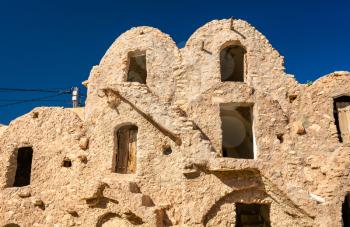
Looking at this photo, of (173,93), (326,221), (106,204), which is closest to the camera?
(326,221)

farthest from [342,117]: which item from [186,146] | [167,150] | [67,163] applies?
[67,163]

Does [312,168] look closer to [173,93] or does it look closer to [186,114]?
[186,114]

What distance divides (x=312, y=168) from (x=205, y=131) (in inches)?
174

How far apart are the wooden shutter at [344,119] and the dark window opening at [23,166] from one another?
14426 millimetres

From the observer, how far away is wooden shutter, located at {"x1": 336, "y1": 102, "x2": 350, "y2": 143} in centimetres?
1520

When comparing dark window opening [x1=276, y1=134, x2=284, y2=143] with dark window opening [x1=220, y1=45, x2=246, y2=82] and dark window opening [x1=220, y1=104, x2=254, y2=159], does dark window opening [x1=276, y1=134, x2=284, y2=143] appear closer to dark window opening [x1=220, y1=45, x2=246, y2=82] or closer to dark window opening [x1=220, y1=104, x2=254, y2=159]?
dark window opening [x1=220, y1=104, x2=254, y2=159]

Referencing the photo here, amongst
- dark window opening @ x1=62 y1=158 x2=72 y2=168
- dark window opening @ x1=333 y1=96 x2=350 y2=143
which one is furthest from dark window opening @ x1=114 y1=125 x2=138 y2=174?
dark window opening @ x1=333 y1=96 x2=350 y2=143

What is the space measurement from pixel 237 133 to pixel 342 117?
17.1 feet

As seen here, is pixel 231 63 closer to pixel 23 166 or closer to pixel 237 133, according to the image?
pixel 237 133

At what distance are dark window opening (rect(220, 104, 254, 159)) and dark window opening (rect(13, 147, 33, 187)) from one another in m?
9.83

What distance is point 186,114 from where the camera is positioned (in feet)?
50.7

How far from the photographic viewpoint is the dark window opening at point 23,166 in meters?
18.2

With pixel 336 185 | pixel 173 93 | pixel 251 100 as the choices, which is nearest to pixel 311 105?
pixel 251 100

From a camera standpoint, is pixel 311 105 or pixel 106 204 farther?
pixel 311 105
